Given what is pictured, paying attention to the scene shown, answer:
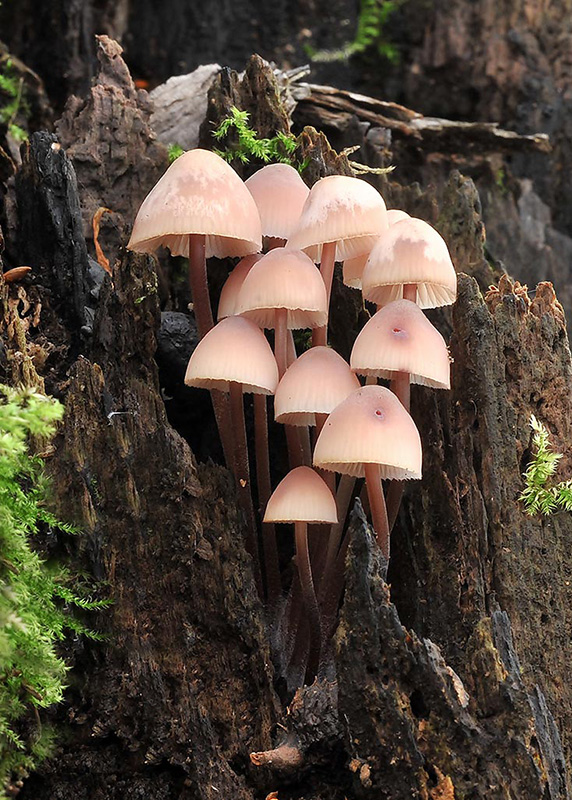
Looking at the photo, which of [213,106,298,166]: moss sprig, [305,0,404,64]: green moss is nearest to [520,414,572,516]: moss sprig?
[213,106,298,166]: moss sprig

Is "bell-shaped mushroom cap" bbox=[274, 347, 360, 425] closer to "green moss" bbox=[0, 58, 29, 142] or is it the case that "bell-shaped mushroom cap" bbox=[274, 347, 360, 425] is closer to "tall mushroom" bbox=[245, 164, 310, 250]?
"tall mushroom" bbox=[245, 164, 310, 250]

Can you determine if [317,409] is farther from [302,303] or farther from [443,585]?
[443,585]

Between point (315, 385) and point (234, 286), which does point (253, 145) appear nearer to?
point (234, 286)

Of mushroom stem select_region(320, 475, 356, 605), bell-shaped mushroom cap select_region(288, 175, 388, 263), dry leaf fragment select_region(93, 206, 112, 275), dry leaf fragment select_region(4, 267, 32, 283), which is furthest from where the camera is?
dry leaf fragment select_region(93, 206, 112, 275)

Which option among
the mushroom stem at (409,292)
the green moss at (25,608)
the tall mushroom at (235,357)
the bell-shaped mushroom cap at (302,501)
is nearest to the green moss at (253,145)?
Answer: the mushroom stem at (409,292)

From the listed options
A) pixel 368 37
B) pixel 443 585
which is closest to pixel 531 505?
pixel 443 585
